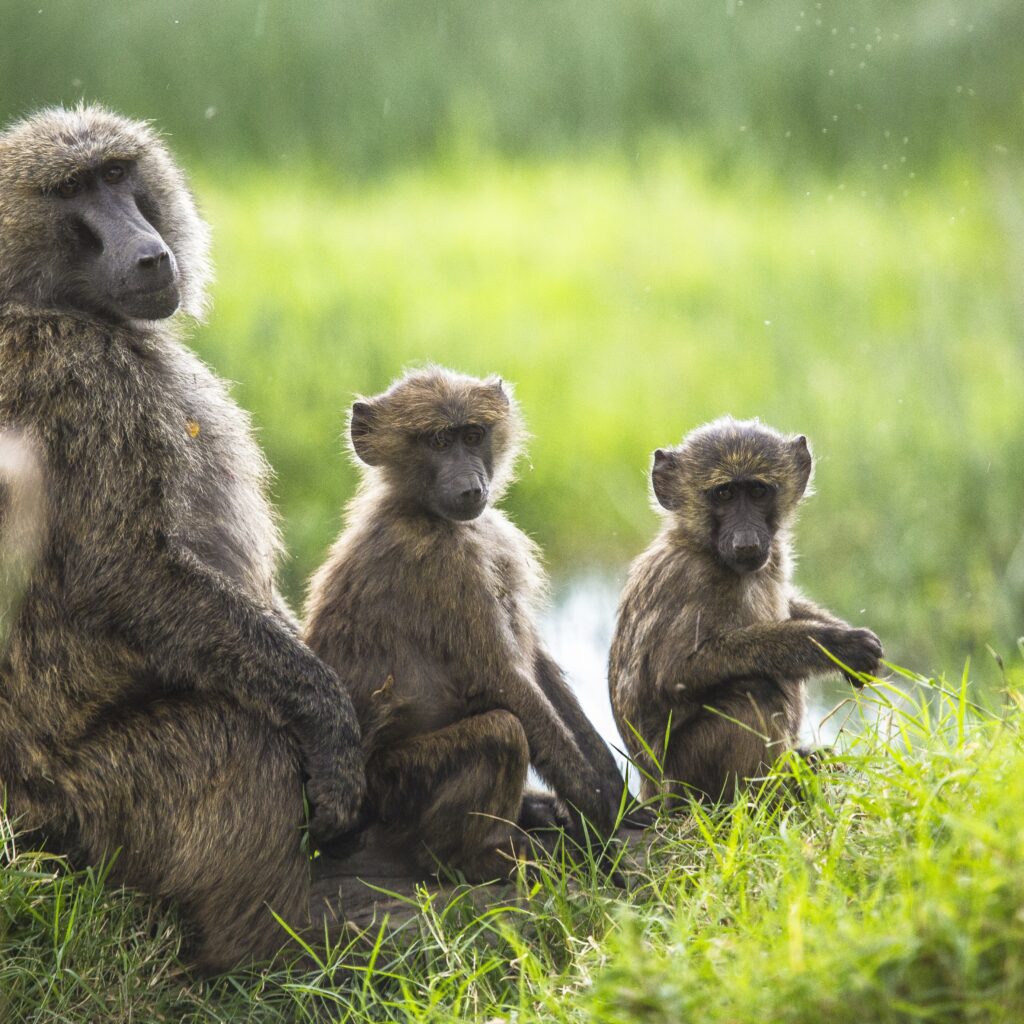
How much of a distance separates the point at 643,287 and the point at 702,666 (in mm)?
7469

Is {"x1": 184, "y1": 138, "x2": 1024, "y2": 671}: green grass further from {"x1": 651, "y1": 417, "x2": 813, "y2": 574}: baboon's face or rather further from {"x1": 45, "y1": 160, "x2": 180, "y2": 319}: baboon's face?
{"x1": 45, "y1": 160, "x2": 180, "y2": 319}: baboon's face

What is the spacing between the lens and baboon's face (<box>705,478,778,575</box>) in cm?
518

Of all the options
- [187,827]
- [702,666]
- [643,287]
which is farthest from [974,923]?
[643,287]

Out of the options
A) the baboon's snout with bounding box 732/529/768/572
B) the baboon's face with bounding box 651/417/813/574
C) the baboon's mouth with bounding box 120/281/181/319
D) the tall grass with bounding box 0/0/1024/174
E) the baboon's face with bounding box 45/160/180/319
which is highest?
the tall grass with bounding box 0/0/1024/174

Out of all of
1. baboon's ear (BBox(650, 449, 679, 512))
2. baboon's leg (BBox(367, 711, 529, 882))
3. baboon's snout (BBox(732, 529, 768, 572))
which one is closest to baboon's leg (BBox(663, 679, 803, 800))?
baboon's snout (BBox(732, 529, 768, 572))

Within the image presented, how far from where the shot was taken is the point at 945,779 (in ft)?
13.0

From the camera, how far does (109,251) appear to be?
195 inches

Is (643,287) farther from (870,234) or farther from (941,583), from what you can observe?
(941,583)

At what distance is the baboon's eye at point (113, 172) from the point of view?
16.9 ft

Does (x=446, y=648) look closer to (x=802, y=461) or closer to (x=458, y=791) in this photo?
(x=458, y=791)

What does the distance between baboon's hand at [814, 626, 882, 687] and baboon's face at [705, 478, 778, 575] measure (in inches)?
12.3

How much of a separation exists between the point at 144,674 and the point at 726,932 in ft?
6.18

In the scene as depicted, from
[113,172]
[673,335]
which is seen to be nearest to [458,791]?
Answer: [113,172]

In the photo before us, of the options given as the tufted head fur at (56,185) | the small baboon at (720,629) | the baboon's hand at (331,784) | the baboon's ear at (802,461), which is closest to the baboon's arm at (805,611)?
the small baboon at (720,629)
